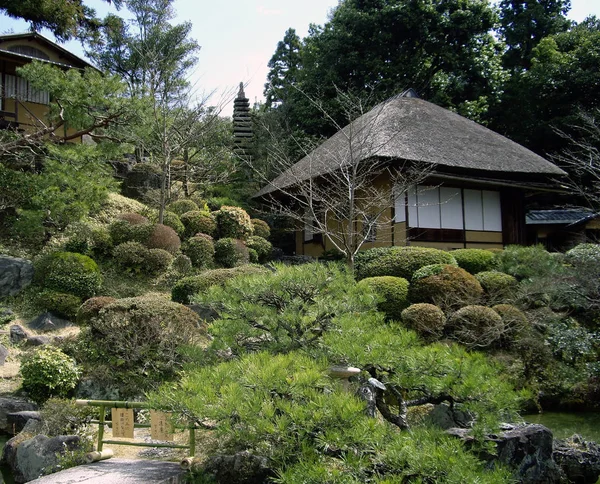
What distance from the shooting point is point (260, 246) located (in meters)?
16.6

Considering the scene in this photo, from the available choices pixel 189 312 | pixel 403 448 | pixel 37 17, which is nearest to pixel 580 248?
pixel 189 312

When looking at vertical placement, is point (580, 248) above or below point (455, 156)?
below

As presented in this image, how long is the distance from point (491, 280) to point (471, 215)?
5.35 m

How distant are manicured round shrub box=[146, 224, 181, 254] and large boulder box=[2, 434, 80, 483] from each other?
7633 millimetres

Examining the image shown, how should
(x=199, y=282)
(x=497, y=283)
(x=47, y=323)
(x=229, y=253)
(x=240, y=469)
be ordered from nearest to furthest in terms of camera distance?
1. (x=240, y=469)
2. (x=47, y=323)
3. (x=199, y=282)
4. (x=497, y=283)
5. (x=229, y=253)

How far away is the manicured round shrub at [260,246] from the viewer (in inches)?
651

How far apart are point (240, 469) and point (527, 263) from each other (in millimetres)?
9376

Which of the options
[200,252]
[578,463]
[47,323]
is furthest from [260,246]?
[578,463]

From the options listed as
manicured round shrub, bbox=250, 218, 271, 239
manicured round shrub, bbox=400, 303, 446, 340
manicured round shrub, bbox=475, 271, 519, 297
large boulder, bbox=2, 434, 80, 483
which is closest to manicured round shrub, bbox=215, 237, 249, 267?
manicured round shrub, bbox=250, 218, 271, 239

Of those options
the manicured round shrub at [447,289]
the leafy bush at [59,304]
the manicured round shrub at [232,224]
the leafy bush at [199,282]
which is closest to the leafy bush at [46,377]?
the leafy bush at [59,304]

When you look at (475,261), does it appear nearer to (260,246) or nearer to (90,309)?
(260,246)

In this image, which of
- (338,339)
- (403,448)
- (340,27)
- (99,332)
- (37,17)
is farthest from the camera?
(340,27)

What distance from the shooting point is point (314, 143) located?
815 inches

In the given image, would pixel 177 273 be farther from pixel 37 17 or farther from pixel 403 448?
pixel 403 448
